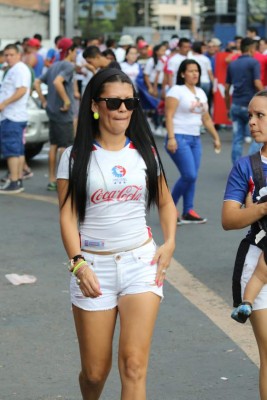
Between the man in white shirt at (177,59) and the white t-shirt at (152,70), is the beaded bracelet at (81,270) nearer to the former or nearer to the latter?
the man in white shirt at (177,59)

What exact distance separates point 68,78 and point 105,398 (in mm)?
8588

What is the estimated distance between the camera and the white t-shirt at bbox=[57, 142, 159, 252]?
4875mm

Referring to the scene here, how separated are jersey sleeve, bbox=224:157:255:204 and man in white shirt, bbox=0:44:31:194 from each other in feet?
29.4

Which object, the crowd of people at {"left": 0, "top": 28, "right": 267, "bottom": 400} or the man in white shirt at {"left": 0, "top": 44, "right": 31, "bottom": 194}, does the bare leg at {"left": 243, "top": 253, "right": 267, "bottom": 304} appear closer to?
the crowd of people at {"left": 0, "top": 28, "right": 267, "bottom": 400}

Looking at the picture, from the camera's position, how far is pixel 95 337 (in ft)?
15.8

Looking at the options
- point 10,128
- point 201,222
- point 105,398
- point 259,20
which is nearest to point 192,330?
point 105,398

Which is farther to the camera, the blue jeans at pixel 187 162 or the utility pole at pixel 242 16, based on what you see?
the utility pole at pixel 242 16

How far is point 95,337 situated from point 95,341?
0.06 feet

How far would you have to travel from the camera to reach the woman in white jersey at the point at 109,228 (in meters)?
4.80

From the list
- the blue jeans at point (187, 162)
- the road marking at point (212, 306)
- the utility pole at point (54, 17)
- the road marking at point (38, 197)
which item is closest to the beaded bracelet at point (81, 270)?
the road marking at point (212, 306)

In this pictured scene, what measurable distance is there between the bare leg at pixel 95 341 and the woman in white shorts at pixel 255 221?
616 millimetres

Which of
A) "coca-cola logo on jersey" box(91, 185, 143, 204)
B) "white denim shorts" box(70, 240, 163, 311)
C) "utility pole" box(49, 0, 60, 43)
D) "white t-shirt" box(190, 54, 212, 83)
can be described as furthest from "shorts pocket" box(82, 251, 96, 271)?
"utility pole" box(49, 0, 60, 43)

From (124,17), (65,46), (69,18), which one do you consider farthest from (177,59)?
(124,17)

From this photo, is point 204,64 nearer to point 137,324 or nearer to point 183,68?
point 183,68
